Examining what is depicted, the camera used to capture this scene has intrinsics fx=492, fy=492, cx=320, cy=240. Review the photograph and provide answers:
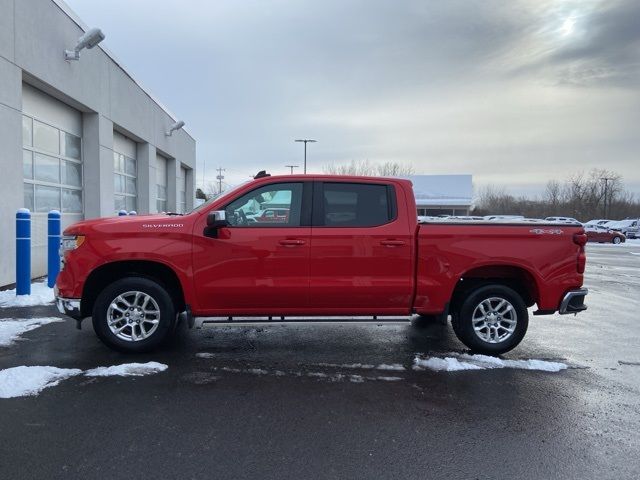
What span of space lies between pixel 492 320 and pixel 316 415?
273cm

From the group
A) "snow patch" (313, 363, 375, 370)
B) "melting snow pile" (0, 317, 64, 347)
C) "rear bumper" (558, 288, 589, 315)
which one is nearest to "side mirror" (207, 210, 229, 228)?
"snow patch" (313, 363, 375, 370)

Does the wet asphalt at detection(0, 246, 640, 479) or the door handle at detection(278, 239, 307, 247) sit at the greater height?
the door handle at detection(278, 239, 307, 247)

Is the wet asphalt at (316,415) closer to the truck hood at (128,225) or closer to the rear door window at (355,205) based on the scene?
the truck hood at (128,225)

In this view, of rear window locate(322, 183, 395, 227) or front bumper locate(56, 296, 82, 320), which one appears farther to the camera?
rear window locate(322, 183, 395, 227)

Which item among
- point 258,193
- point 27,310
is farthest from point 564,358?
point 27,310

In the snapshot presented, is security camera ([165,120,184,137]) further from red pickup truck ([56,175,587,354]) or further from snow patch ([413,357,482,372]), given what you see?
snow patch ([413,357,482,372])

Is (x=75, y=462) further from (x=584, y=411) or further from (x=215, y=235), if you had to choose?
(x=584, y=411)

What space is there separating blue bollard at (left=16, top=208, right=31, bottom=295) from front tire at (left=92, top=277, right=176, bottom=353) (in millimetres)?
3923

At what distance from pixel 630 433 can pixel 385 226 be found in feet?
9.71

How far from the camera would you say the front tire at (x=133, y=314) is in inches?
213

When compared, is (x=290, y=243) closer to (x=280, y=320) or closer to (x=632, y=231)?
(x=280, y=320)

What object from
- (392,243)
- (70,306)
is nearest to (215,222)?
(70,306)

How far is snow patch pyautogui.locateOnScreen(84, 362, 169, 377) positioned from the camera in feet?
16.0

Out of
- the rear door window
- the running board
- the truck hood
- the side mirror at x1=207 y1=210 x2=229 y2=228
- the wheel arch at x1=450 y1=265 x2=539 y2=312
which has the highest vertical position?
the rear door window
